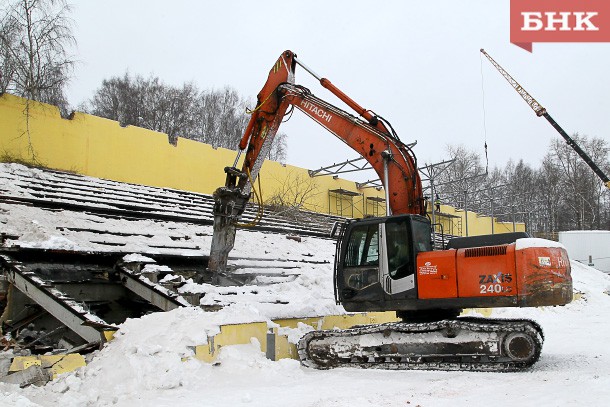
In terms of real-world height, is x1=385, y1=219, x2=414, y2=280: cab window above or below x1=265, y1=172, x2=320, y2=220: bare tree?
below

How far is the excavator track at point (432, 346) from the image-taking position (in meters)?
6.94

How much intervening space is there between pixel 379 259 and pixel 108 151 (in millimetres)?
11314

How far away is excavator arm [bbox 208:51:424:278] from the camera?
28.4 feet

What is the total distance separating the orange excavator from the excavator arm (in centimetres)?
2

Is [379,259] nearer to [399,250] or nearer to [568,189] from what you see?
[399,250]

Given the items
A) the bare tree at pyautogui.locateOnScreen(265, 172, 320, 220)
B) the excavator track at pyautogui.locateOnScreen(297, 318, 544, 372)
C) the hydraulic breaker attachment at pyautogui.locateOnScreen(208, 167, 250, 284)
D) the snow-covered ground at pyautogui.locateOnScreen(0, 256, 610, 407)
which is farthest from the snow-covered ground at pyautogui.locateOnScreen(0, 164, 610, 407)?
the bare tree at pyautogui.locateOnScreen(265, 172, 320, 220)

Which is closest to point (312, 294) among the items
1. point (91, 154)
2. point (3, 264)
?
point (3, 264)

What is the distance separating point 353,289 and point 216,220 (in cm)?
324

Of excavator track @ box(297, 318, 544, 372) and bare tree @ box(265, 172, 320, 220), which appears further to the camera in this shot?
bare tree @ box(265, 172, 320, 220)

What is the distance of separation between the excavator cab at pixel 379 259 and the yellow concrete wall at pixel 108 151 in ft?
34.0

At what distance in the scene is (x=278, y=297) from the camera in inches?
381

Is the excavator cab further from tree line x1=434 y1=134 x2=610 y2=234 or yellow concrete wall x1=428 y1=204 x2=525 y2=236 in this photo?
tree line x1=434 y1=134 x2=610 y2=234

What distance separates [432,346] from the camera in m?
7.40

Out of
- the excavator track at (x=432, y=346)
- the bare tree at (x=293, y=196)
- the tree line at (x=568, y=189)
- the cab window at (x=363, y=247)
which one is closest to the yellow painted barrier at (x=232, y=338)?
the excavator track at (x=432, y=346)
